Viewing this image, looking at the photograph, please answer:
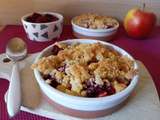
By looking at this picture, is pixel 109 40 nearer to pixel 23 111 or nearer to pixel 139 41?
pixel 139 41

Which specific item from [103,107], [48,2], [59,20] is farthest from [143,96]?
[48,2]

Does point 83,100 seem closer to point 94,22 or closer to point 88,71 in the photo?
point 88,71

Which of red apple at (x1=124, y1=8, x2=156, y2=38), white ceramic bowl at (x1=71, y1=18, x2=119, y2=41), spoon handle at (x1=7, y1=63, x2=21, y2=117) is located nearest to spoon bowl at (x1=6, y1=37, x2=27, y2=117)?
spoon handle at (x1=7, y1=63, x2=21, y2=117)

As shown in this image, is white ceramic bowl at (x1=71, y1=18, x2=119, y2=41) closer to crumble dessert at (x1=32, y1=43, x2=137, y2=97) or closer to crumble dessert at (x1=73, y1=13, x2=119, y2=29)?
crumble dessert at (x1=73, y1=13, x2=119, y2=29)

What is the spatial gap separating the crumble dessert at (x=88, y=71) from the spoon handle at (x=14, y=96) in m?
0.04

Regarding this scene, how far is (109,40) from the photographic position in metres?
0.68

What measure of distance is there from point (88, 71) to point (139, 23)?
1.07ft

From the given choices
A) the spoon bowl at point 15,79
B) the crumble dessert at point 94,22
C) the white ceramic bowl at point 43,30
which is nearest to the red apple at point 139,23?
the crumble dessert at point 94,22

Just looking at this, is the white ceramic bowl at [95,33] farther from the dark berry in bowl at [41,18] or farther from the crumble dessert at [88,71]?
the crumble dessert at [88,71]

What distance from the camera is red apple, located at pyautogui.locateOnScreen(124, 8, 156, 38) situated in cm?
67

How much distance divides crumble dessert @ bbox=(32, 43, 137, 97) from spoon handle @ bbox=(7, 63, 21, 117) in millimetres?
42

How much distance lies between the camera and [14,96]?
0.39m

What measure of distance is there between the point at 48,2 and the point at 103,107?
49cm

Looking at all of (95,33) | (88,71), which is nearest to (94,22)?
(95,33)
